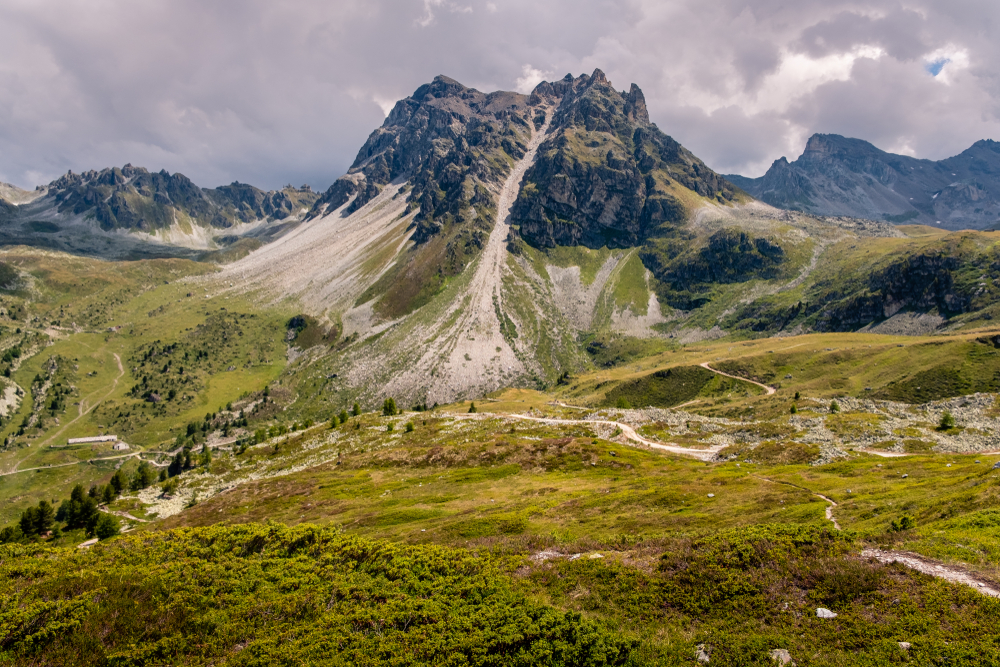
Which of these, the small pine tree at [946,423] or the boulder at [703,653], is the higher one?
the boulder at [703,653]

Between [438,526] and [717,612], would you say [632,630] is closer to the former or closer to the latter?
[717,612]

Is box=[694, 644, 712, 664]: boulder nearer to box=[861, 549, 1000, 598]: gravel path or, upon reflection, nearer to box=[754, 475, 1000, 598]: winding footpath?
box=[754, 475, 1000, 598]: winding footpath

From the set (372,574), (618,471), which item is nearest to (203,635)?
(372,574)

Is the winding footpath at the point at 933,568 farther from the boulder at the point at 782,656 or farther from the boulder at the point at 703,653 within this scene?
the boulder at the point at 703,653

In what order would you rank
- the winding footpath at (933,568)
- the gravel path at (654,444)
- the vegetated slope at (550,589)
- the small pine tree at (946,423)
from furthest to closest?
the gravel path at (654,444) → the small pine tree at (946,423) → the winding footpath at (933,568) → the vegetated slope at (550,589)

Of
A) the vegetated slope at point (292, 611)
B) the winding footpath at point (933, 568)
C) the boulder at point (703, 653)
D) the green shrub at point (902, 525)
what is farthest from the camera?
the green shrub at point (902, 525)

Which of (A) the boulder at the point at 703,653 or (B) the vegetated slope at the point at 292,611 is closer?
(A) the boulder at the point at 703,653

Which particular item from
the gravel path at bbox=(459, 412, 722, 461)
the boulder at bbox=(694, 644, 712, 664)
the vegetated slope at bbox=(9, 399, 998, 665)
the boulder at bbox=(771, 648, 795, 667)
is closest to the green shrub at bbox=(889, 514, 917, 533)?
the vegetated slope at bbox=(9, 399, 998, 665)

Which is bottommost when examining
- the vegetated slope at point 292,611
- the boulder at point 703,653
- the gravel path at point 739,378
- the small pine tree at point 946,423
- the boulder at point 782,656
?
the gravel path at point 739,378

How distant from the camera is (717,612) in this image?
67.6 feet

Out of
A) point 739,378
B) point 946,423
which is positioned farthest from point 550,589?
point 739,378

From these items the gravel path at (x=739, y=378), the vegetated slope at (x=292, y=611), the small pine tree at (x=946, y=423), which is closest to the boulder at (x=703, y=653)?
the vegetated slope at (x=292, y=611)

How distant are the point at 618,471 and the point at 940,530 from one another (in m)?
43.7

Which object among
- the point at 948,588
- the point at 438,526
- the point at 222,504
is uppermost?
the point at 948,588
